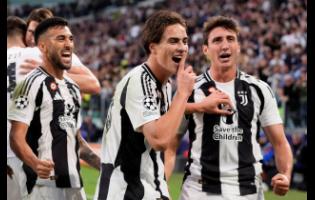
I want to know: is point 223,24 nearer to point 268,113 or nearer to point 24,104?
point 268,113

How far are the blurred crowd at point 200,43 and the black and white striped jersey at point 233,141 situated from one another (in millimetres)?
9406

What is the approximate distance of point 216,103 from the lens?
5598mm

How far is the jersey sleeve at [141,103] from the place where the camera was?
4.64 meters

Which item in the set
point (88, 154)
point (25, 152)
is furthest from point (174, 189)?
point (25, 152)

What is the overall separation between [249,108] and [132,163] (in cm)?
131

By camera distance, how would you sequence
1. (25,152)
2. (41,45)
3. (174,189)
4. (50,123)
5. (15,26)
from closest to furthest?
(25,152) → (50,123) → (41,45) → (15,26) → (174,189)

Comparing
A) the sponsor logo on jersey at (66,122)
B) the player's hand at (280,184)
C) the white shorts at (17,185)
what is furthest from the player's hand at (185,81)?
the white shorts at (17,185)

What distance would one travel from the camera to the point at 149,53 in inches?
193

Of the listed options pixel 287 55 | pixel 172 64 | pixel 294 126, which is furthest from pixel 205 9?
pixel 172 64

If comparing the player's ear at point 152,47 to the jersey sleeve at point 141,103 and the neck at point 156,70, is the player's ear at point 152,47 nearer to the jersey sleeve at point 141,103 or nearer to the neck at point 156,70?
the neck at point 156,70

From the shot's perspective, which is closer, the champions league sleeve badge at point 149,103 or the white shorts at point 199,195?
the champions league sleeve badge at point 149,103

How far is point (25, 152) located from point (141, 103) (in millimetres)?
1232

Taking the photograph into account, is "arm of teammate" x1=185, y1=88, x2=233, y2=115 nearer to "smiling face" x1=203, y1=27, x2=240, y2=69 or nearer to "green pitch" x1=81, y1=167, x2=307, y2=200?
"smiling face" x1=203, y1=27, x2=240, y2=69
